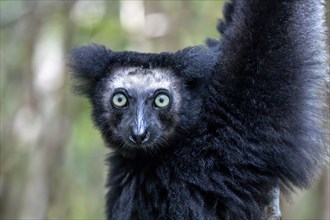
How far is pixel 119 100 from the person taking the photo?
4.75 metres

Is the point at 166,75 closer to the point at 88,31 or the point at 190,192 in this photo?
the point at 190,192

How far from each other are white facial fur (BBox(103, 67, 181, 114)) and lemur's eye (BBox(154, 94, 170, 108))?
5cm

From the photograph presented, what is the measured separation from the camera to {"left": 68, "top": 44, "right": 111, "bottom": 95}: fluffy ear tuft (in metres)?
4.95

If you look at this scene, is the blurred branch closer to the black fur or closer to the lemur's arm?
the black fur

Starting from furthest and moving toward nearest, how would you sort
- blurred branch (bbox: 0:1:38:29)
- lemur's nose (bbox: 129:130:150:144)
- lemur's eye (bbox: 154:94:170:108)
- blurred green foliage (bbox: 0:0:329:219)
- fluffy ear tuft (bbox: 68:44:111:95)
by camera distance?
1. blurred branch (bbox: 0:1:38:29)
2. blurred green foliage (bbox: 0:0:329:219)
3. fluffy ear tuft (bbox: 68:44:111:95)
4. lemur's eye (bbox: 154:94:170:108)
5. lemur's nose (bbox: 129:130:150:144)

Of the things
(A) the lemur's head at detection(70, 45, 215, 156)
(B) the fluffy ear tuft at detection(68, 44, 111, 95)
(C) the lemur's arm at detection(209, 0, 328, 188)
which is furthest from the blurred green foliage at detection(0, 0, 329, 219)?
(C) the lemur's arm at detection(209, 0, 328, 188)

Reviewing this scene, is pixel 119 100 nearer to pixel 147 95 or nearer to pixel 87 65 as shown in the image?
Result: pixel 147 95

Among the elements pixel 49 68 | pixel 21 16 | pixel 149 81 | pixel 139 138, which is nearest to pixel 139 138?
pixel 139 138

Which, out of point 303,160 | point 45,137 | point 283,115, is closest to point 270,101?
point 283,115

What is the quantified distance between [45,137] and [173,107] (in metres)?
3.73

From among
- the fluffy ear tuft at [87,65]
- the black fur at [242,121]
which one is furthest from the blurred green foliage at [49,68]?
the black fur at [242,121]

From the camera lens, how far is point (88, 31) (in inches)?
358

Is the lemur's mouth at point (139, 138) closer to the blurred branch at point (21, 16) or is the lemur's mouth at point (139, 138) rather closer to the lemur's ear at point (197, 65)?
the lemur's ear at point (197, 65)

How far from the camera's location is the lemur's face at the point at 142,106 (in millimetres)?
4586
